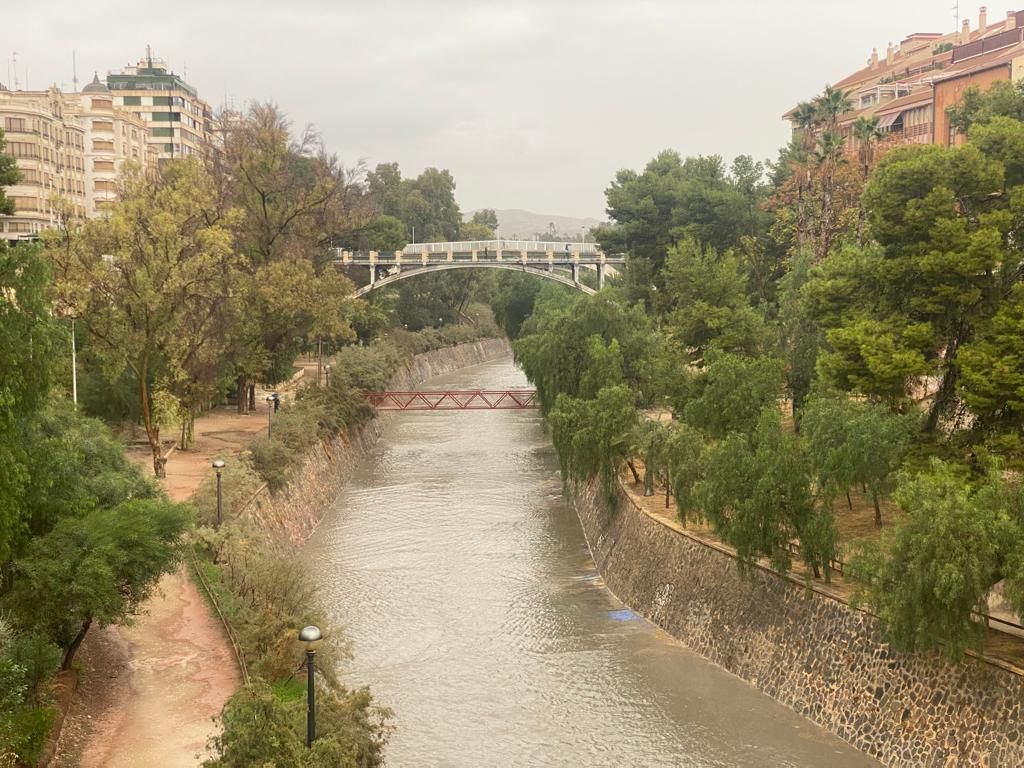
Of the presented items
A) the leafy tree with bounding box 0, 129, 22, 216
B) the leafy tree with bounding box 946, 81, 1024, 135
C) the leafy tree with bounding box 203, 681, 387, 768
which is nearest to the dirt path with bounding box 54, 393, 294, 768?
the leafy tree with bounding box 203, 681, 387, 768

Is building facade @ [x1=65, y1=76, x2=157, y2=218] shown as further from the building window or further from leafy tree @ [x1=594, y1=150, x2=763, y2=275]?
leafy tree @ [x1=594, y1=150, x2=763, y2=275]

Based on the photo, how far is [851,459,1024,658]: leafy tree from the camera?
1769cm

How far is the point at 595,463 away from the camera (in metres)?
36.0

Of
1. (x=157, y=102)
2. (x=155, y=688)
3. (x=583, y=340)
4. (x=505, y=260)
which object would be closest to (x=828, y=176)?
(x=583, y=340)

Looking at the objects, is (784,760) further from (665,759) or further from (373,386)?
(373,386)

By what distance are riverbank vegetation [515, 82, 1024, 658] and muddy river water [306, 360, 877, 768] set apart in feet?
10.9

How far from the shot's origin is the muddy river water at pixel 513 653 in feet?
72.6

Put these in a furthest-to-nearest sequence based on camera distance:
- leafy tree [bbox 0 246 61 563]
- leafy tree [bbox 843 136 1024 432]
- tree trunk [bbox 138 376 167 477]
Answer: tree trunk [bbox 138 376 167 477] → leafy tree [bbox 843 136 1024 432] → leafy tree [bbox 0 246 61 563]

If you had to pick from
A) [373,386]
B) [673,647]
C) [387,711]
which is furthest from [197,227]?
[387,711]

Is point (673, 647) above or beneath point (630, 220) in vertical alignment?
beneath

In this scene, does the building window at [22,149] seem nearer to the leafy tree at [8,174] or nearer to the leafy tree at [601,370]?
the leafy tree at [601,370]

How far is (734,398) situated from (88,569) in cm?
1950

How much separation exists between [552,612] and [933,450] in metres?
11.4

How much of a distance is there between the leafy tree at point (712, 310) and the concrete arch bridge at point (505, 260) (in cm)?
2562
